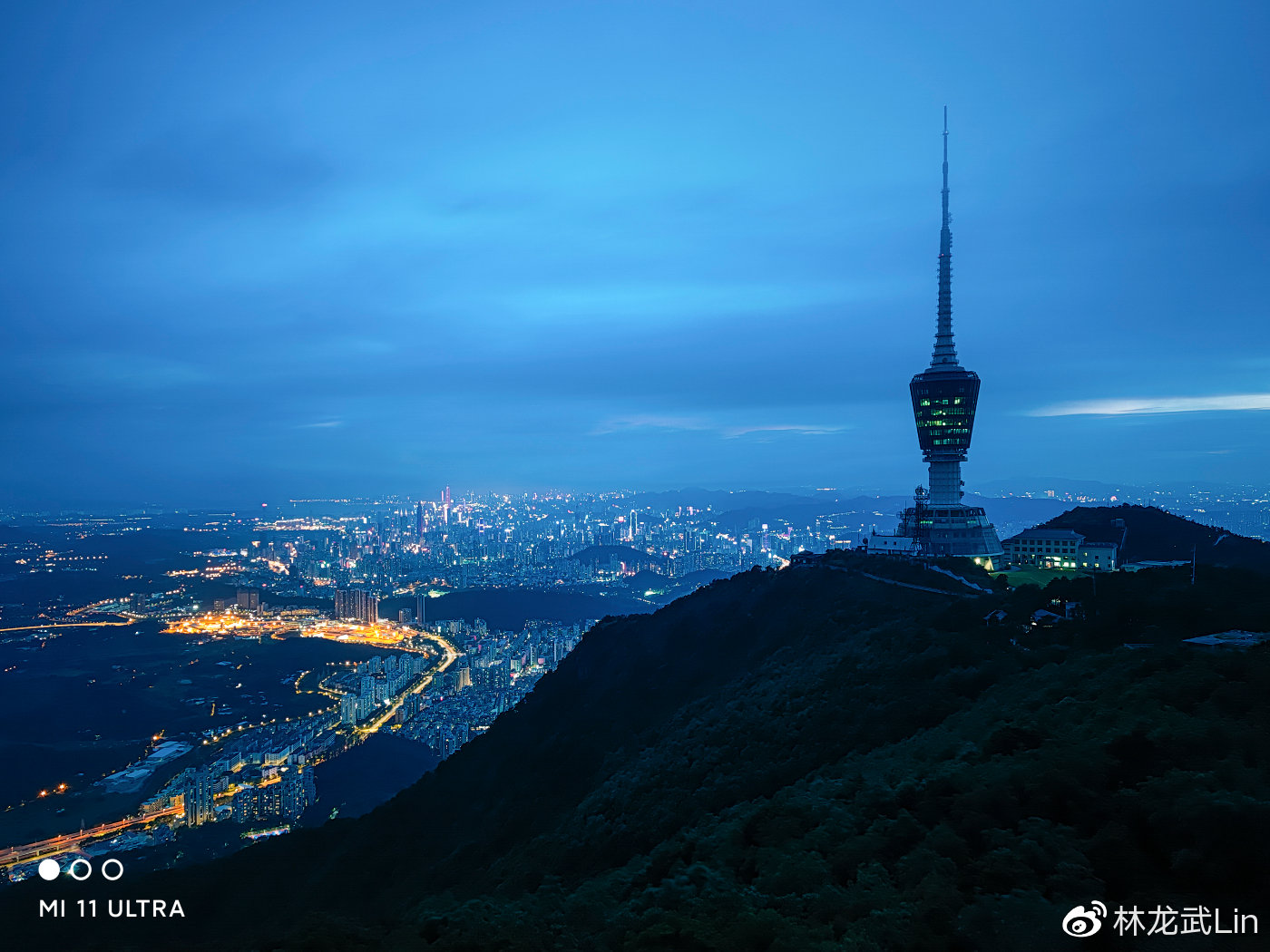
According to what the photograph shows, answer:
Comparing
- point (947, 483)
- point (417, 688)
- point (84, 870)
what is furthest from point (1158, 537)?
point (417, 688)

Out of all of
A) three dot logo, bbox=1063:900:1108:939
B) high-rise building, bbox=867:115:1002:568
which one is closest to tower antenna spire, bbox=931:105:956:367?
high-rise building, bbox=867:115:1002:568

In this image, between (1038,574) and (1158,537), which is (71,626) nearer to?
(1038,574)

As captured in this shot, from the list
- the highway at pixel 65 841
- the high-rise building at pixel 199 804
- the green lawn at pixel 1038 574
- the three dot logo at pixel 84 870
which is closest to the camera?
A: the three dot logo at pixel 84 870

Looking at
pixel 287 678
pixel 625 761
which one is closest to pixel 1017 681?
pixel 625 761

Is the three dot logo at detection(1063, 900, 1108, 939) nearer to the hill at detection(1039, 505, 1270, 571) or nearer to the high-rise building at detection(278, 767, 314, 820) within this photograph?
the hill at detection(1039, 505, 1270, 571)

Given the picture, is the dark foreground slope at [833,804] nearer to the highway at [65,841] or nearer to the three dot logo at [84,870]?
the three dot logo at [84,870]

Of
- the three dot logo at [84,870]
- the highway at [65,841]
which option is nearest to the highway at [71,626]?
the highway at [65,841]
